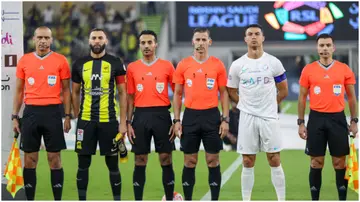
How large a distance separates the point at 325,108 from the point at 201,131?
153cm

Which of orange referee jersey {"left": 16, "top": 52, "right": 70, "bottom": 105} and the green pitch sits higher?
orange referee jersey {"left": 16, "top": 52, "right": 70, "bottom": 105}

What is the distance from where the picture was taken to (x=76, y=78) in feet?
30.3

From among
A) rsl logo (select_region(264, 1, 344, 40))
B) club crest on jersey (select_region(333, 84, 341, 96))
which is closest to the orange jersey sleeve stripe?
club crest on jersey (select_region(333, 84, 341, 96))

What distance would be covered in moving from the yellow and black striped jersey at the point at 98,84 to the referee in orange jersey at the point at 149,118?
0.89ft

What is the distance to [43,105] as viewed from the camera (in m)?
9.20

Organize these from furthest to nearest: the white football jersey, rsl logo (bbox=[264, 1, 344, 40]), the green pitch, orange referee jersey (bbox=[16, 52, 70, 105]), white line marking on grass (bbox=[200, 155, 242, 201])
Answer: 1. rsl logo (bbox=[264, 1, 344, 40])
2. the green pitch
3. white line marking on grass (bbox=[200, 155, 242, 201])
4. orange referee jersey (bbox=[16, 52, 70, 105])
5. the white football jersey

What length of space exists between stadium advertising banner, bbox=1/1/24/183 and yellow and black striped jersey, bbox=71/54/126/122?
1.27 meters

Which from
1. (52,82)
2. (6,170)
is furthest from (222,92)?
(6,170)

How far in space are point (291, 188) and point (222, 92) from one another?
8.49ft

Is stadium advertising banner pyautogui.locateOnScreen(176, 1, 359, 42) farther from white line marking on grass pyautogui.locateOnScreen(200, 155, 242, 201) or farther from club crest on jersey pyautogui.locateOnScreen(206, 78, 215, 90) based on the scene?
club crest on jersey pyautogui.locateOnScreen(206, 78, 215, 90)

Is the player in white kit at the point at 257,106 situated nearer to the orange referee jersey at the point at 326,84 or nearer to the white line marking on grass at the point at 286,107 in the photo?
the orange referee jersey at the point at 326,84

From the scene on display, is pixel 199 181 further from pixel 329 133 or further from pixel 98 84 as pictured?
pixel 98 84

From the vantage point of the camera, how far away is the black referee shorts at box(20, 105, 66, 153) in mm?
9203

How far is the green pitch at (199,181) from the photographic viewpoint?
10.5 meters
